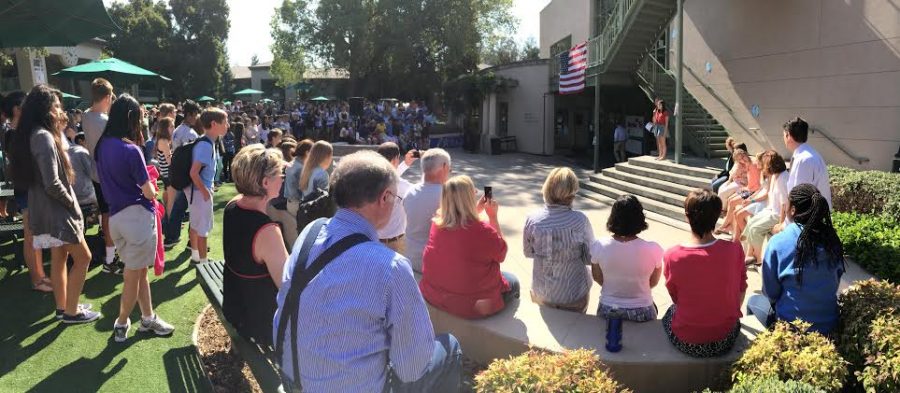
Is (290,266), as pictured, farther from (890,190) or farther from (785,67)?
(785,67)

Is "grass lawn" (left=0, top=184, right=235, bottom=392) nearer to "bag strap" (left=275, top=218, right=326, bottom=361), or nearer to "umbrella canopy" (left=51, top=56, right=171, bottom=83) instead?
"bag strap" (left=275, top=218, right=326, bottom=361)

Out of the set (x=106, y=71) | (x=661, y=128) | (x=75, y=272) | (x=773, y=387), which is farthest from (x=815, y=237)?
(x=106, y=71)

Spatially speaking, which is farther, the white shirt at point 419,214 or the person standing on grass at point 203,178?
the person standing on grass at point 203,178

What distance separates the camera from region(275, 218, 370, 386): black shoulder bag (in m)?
2.02

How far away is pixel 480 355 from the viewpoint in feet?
12.9

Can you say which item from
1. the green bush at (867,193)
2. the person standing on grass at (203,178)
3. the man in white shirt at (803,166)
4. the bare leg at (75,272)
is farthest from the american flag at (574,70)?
the bare leg at (75,272)

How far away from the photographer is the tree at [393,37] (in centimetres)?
2770

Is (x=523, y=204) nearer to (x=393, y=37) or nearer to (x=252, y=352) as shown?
(x=252, y=352)

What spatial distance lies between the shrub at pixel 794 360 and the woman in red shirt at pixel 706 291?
29cm

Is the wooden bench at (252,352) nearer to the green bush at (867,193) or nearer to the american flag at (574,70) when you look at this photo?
the green bush at (867,193)

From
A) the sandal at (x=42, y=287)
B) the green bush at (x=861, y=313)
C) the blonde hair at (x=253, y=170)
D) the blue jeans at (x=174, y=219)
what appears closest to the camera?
the green bush at (x=861, y=313)

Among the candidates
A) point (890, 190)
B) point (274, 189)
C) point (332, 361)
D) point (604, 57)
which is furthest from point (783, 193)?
point (604, 57)

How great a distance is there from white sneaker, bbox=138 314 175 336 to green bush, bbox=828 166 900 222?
7.75 meters

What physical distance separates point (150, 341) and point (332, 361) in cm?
308
